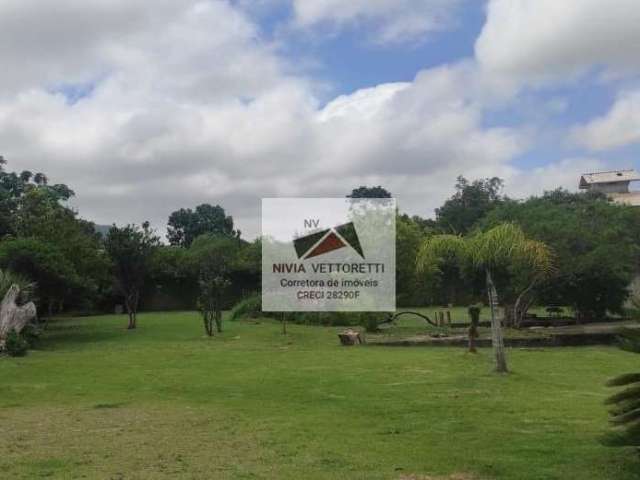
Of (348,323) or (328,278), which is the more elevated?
(328,278)

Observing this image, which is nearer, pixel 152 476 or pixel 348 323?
pixel 152 476

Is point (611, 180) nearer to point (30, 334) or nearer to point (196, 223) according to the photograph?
point (196, 223)

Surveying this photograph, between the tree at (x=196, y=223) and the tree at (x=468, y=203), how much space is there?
23.5 m

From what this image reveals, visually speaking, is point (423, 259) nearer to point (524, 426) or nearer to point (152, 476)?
point (524, 426)

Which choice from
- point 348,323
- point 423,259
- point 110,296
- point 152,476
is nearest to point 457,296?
point 348,323

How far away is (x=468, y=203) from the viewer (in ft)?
166

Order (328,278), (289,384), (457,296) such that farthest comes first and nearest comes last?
(457,296) < (328,278) < (289,384)

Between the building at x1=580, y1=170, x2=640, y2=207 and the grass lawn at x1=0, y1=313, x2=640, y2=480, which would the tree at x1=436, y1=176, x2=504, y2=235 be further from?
the grass lawn at x1=0, y1=313, x2=640, y2=480

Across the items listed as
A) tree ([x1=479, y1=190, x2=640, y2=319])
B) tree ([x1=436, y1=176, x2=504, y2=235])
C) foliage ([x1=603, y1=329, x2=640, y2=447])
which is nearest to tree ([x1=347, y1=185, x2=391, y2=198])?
tree ([x1=436, y1=176, x2=504, y2=235])

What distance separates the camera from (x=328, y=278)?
23297 mm

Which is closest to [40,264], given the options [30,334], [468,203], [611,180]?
[30,334]

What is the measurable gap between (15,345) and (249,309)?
13437mm

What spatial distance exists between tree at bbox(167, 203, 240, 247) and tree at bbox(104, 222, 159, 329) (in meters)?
41.1

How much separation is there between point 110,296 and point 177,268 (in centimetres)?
361
